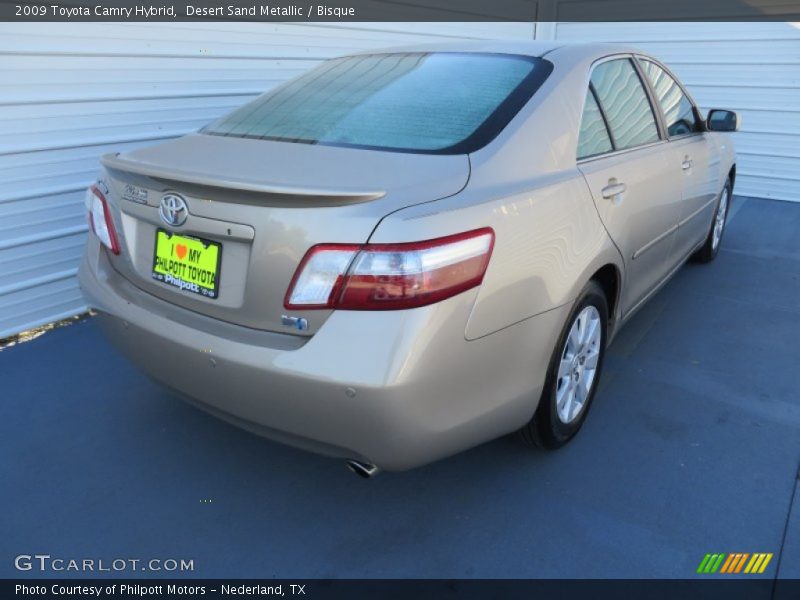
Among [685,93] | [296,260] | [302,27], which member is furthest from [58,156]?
[685,93]

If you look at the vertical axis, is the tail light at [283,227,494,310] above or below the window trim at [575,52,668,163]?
below

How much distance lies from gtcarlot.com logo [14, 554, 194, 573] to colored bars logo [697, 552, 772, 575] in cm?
161

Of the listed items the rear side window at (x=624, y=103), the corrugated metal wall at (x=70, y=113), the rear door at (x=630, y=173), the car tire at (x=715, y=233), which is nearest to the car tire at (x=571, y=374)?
the rear door at (x=630, y=173)

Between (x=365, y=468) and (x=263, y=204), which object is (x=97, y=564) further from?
(x=263, y=204)

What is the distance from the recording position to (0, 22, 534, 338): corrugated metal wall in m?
3.44

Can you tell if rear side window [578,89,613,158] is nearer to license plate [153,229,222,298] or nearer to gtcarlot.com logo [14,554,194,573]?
license plate [153,229,222,298]

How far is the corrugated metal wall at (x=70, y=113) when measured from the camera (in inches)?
135

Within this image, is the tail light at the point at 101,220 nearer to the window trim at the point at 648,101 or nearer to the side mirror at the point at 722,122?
the window trim at the point at 648,101

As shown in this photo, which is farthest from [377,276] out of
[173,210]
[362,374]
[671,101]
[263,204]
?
[671,101]

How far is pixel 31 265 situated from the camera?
3.66 metres

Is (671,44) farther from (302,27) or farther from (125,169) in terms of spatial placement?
(125,169)

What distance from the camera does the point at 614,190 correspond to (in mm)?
Answer: 2596

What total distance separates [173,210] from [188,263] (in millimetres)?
164
